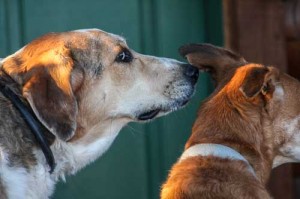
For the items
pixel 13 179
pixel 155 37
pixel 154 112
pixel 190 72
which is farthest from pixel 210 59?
pixel 155 37

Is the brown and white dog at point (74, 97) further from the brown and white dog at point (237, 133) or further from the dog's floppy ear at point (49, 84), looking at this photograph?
the brown and white dog at point (237, 133)

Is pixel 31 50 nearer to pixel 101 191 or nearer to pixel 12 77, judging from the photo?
pixel 12 77

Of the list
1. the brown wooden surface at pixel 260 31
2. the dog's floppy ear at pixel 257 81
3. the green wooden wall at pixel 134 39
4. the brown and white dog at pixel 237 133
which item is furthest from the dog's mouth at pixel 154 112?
the green wooden wall at pixel 134 39

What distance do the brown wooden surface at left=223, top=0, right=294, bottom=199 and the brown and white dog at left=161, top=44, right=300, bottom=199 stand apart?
0.91 m

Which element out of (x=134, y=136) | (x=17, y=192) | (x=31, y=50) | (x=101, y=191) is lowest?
(x=101, y=191)

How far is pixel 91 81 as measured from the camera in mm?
3980

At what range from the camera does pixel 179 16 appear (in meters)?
5.55

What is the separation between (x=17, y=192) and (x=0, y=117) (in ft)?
1.16

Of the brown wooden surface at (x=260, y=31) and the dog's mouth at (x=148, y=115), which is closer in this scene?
the dog's mouth at (x=148, y=115)

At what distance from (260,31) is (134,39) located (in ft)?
2.90

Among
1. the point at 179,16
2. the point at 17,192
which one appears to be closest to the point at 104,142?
the point at 17,192

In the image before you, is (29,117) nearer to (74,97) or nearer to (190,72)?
(74,97)

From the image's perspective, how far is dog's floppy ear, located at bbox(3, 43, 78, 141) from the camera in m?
3.62

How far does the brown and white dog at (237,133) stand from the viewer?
3.62m
